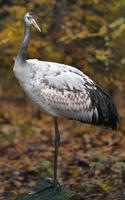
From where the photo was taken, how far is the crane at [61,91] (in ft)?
22.3

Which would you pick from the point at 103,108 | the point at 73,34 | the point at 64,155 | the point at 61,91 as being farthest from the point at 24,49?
the point at 64,155

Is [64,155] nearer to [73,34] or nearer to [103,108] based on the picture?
[73,34]

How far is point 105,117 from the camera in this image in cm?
710

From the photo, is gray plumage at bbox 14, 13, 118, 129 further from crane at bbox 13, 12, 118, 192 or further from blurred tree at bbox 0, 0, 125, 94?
blurred tree at bbox 0, 0, 125, 94

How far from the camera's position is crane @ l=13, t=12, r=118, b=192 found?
268 inches

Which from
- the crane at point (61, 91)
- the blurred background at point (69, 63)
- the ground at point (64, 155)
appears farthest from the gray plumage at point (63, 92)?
the blurred background at point (69, 63)

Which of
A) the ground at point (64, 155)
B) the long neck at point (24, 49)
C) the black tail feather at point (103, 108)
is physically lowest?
the ground at point (64, 155)

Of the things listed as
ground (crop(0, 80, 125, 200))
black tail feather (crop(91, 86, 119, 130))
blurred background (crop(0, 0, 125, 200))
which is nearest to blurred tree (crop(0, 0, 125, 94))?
blurred background (crop(0, 0, 125, 200))

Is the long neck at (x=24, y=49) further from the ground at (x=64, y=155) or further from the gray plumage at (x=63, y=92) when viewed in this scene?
the ground at (x=64, y=155)

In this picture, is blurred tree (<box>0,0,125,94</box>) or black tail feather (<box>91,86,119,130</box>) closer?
black tail feather (<box>91,86,119,130</box>)

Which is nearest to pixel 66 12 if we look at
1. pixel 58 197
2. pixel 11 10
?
pixel 11 10

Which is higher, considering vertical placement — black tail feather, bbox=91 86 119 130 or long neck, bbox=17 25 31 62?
long neck, bbox=17 25 31 62

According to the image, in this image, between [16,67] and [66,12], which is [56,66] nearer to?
[16,67]

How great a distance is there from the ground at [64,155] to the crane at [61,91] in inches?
35.0
